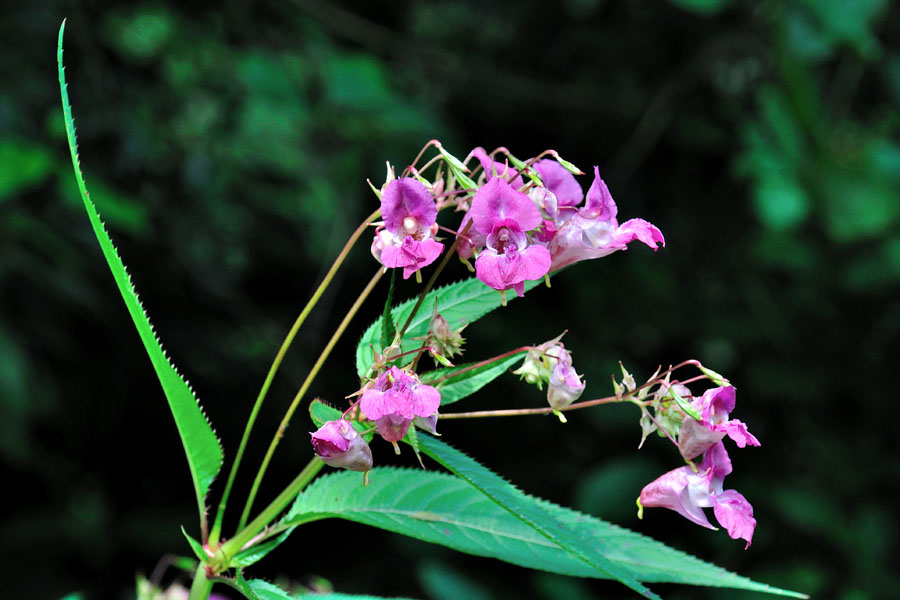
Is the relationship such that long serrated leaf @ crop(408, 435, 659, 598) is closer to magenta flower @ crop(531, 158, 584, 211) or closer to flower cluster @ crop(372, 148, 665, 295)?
flower cluster @ crop(372, 148, 665, 295)

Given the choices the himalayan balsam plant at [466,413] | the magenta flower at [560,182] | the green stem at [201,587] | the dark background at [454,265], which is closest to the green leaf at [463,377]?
the himalayan balsam plant at [466,413]

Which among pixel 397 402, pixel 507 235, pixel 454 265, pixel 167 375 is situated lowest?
pixel 167 375

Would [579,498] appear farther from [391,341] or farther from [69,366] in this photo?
[391,341]

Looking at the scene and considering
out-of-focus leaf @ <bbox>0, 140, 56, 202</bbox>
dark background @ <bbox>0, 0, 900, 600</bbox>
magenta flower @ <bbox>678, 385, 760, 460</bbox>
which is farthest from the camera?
dark background @ <bbox>0, 0, 900, 600</bbox>

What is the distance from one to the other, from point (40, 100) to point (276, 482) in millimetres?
1759

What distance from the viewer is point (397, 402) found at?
0.93 metres

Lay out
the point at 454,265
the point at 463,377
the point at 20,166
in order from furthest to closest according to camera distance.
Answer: the point at 454,265 → the point at 20,166 → the point at 463,377

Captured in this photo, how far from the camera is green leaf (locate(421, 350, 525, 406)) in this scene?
3.52 ft

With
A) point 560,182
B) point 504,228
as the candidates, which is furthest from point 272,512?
point 560,182

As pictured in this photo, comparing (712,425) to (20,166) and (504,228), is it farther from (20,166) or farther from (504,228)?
(20,166)

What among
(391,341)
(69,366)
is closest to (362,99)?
(69,366)

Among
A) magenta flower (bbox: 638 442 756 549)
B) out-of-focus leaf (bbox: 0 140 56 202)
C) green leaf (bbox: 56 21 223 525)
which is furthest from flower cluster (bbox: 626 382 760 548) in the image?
out-of-focus leaf (bbox: 0 140 56 202)

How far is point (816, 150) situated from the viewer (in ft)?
9.36

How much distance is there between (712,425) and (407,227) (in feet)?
1.43
